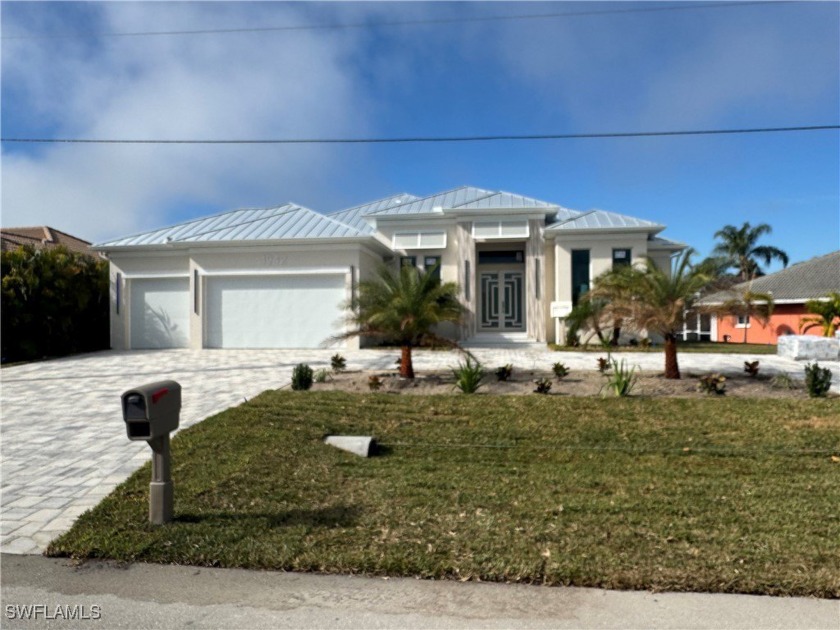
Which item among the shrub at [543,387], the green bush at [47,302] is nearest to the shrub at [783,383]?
the shrub at [543,387]

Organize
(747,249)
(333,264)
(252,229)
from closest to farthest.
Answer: (333,264), (252,229), (747,249)

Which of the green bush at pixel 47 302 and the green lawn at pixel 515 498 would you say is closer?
the green lawn at pixel 515 498

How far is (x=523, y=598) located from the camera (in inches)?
121

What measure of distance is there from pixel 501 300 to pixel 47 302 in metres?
14.8

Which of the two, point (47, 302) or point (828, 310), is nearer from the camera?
point (47, 302)

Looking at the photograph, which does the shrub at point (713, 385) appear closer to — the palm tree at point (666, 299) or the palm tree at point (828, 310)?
the palm tree at point (666, 299)

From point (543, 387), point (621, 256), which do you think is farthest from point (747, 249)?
point (543, 387)

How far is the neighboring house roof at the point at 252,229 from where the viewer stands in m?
17.2

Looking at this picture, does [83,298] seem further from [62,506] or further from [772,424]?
[772,424]

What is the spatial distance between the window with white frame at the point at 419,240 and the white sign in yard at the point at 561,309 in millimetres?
4445

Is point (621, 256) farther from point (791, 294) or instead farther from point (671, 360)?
point (791, 294)

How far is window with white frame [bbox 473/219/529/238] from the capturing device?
18.6m

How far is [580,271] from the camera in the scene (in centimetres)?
1878

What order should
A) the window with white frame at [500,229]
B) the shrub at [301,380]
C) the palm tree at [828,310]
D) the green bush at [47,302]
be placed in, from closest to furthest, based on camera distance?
the shrub at [301,380]
the green bush at [47,302]
the window with white frame at [500,229]
the palm tree at [828,310]
